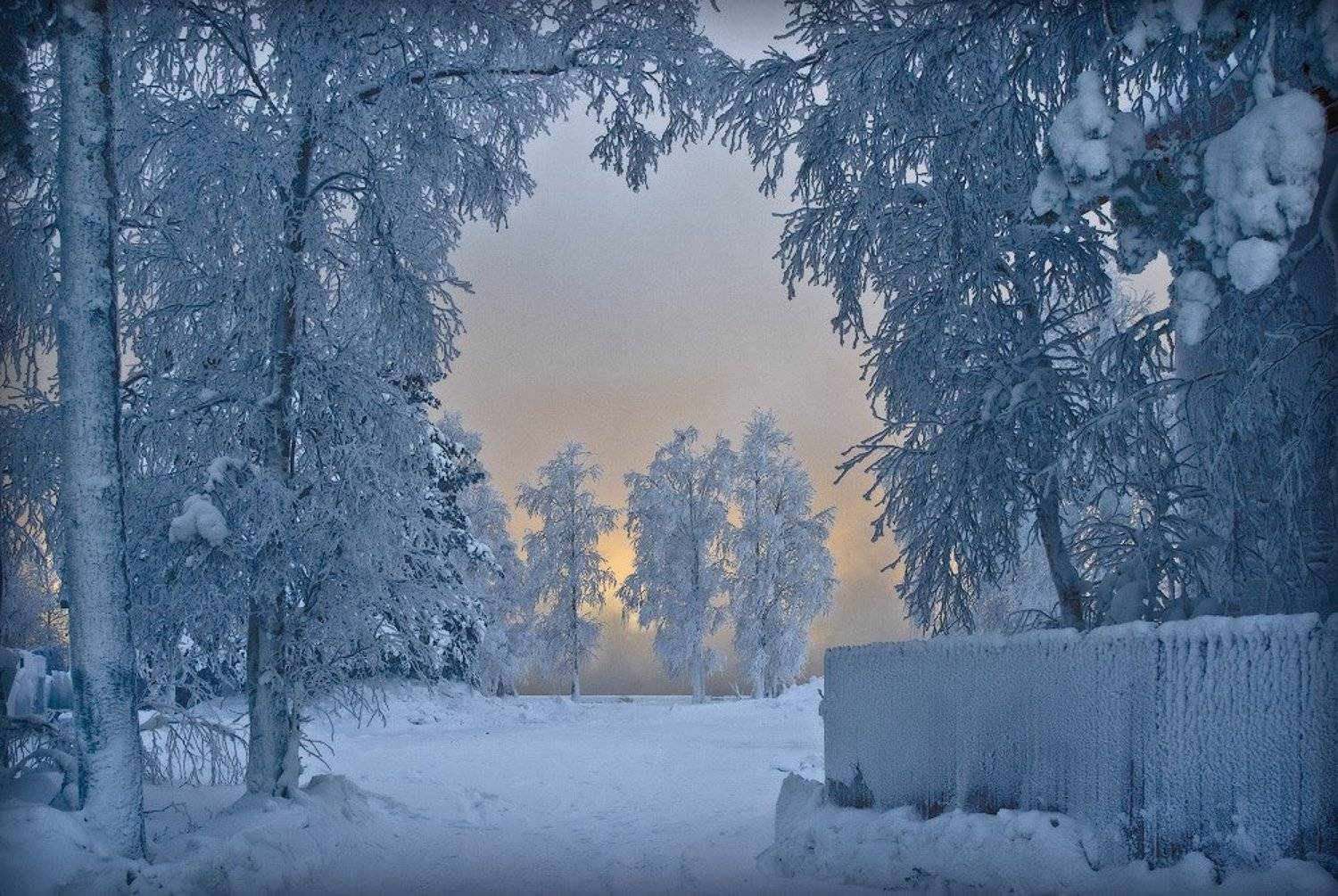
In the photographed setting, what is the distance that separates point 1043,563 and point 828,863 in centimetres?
1610

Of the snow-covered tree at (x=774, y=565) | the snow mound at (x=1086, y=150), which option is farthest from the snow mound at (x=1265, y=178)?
the snow-covered tree at (x=774, y=565)

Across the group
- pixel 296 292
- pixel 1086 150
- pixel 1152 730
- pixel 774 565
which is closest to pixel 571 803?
pixel 296 292

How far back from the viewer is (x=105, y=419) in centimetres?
667

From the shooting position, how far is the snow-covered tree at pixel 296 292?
356 inches

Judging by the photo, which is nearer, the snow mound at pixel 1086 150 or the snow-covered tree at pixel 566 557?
the snow mound at pixel 1086 150

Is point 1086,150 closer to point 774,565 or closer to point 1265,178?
point 1265,178

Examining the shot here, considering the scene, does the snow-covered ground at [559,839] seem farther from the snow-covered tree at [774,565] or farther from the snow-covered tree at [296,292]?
the snow-covered tree at [774,565]

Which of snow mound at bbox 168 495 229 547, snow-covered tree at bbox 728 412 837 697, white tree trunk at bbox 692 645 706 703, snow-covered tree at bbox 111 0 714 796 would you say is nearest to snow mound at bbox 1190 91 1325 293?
snow-covered tree at bbox 111 0 714 796

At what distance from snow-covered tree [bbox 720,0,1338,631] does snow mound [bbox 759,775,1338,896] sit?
89.6 inches

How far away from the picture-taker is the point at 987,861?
5.74m

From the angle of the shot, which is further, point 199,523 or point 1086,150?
point 199,523

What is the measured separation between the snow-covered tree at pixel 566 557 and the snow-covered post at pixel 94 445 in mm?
30797

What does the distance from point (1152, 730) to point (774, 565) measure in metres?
31.1

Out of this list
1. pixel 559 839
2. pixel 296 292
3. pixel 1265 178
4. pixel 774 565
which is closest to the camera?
pixel 1265 178
